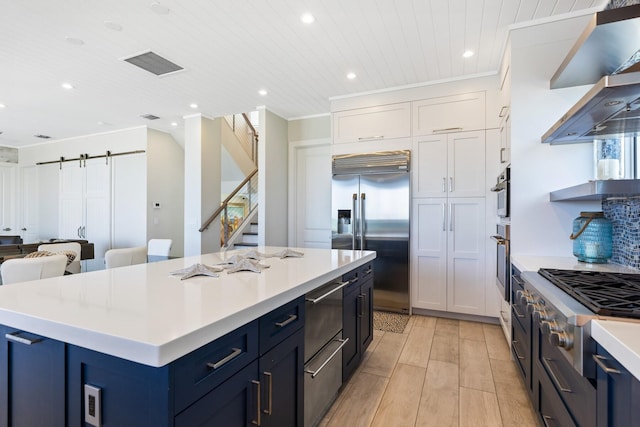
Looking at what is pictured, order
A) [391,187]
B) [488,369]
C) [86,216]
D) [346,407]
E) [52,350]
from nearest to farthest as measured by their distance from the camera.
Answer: [52,350]
[346,407]
[488,369]
[391,187]
[86,216]

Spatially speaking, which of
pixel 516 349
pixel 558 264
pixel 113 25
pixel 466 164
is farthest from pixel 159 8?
pixel 516 349

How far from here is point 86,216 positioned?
6500mm

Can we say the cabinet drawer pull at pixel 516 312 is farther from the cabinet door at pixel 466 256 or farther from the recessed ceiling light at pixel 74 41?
the recessed ceiling light at pixel 74 41

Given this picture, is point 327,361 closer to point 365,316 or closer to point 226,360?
point 365,316

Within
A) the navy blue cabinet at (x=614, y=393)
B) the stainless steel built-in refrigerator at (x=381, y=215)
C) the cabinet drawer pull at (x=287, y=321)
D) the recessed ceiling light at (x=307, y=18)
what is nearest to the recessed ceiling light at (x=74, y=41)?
the recessed ceiling light at (x=307, y=18)

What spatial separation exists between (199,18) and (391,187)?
2.58 metres

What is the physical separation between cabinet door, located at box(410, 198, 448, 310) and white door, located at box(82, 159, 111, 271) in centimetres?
575

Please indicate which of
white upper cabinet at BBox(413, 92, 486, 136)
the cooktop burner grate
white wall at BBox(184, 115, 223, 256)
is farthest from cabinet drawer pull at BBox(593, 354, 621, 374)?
white wall at BBox(184, 115, 223, 256)

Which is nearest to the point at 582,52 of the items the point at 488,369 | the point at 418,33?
the point at 418,33

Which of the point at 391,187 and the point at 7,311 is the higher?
the point at 391,187

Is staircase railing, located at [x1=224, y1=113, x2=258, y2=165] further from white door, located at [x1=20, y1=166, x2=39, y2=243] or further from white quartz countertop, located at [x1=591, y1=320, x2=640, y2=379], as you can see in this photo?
white quartz countertop, located at [x1=591, y1=320, x2=640, y2=379]

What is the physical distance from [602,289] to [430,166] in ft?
8.46

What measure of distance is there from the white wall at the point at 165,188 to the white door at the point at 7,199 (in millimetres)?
4321

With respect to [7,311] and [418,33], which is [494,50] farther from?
[7,311]
